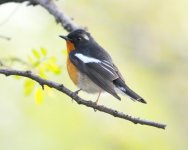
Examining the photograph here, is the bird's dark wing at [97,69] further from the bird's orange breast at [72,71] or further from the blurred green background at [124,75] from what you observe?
the blurred green background at [124,75]

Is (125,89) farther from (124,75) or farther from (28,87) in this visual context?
(124,75)

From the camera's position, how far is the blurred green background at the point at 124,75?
24.3 ft

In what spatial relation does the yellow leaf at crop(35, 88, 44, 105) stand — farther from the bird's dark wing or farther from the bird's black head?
the bird's black head

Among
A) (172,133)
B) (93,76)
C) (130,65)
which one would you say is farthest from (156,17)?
(93,76)

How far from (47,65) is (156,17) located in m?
4.76

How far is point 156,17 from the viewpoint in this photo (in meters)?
8.66

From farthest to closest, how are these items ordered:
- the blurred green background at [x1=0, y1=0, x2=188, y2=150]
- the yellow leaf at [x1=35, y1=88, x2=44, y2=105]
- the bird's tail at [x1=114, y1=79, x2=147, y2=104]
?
the blurred green background at [x1=0, y1=0, x2=188, y2=150] → the yellow leaf at [x1=35, y1=88, x2=44, y2=105] → the bird's tail at [x1=114, y1=79, x2=147, y2=104]

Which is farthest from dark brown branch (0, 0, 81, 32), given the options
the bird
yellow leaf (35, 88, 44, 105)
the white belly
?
yellow leaf (35, 88, 44, 105)

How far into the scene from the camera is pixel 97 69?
13.9ft

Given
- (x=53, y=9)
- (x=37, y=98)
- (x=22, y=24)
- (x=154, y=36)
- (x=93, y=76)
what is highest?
(x=154, y=36)

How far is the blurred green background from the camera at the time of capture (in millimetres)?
7414

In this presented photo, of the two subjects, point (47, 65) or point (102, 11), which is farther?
point (102, 11)

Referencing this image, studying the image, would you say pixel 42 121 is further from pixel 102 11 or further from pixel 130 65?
pixel 102 11

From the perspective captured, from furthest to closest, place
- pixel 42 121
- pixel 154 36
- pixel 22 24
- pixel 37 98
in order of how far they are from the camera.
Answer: pixel 154 36, pixel 22 24, pixel 42 121, pixel 37 98
